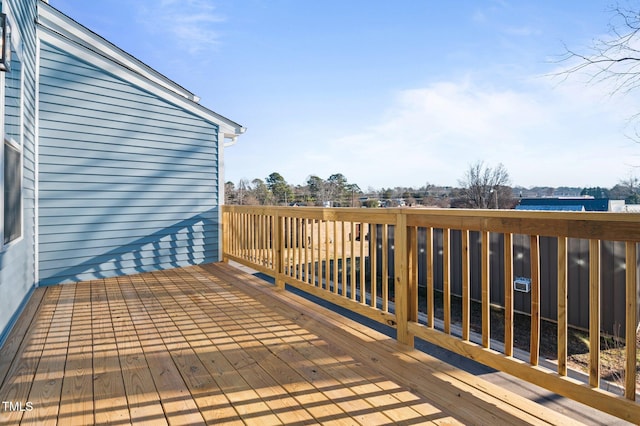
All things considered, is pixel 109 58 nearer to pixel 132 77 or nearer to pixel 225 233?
pixel 132 77

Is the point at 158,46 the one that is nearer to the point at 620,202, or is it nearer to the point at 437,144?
the point at 620,202

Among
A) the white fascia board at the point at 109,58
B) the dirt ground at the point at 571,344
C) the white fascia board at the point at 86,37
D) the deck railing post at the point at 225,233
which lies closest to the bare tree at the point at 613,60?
the dirt ground at the point at 571,344

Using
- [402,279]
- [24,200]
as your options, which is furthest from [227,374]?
[24,200]

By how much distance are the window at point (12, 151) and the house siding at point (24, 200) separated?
0.09 meters

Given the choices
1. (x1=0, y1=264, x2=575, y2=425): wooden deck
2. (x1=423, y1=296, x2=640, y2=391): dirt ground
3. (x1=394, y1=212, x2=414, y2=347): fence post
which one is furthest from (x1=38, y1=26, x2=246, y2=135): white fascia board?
(x1=423, y1=296, x2=640, y2=391): dirt ground

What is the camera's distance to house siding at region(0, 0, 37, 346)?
265 centimetres

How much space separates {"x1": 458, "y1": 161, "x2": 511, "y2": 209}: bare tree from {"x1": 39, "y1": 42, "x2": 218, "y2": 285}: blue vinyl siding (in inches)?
868

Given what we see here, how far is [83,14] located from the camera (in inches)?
278

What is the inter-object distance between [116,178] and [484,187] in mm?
25755

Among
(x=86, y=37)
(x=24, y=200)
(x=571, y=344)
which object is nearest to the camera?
(x=24, y=200)

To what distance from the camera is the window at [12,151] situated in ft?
8.74

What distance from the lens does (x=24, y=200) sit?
138 inches

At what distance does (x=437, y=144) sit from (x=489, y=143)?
15.5 feet

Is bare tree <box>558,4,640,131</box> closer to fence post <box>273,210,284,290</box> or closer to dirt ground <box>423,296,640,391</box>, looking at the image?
dirt ground <box>423,296,640,391</box>
